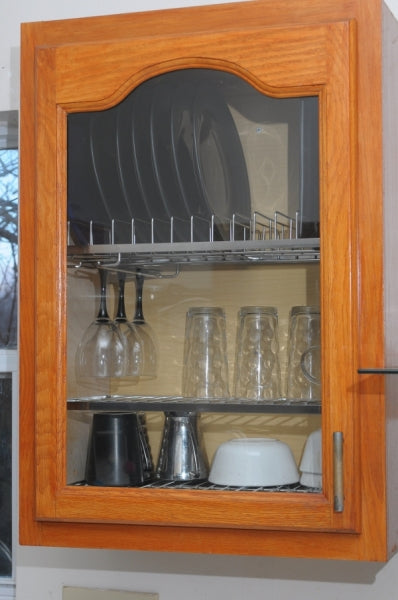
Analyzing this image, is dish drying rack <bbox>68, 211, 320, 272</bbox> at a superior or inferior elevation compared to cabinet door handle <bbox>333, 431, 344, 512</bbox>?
superior

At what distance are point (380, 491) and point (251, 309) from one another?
0.33m

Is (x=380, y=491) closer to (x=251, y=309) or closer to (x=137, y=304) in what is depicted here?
(x=251, y=309)

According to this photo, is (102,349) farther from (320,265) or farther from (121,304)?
(320,265)

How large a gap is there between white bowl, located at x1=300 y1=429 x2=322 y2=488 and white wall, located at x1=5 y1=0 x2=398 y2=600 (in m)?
0.41

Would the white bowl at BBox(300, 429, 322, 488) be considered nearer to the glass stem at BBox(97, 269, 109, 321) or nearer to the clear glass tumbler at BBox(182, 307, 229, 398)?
the clear glass tumbler at BBox(182, 307, 229, 398)

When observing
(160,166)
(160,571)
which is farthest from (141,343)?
(160,571)

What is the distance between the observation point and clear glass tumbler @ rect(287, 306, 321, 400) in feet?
4.52

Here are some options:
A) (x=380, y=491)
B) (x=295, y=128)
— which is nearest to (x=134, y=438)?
(x=380, y=491)

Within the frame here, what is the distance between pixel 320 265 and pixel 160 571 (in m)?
0.76

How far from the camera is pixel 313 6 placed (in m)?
1.38

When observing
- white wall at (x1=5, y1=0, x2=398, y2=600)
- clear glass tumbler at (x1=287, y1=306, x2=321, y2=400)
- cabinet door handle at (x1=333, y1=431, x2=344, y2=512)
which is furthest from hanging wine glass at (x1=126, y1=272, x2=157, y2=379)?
white wall at (x1=5, y1=0, x2=398, y2=600)

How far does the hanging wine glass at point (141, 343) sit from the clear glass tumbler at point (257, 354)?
134mm

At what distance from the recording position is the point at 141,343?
1510 mm

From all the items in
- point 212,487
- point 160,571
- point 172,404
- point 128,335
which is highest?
point 128,335
